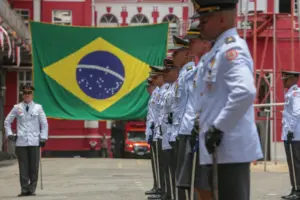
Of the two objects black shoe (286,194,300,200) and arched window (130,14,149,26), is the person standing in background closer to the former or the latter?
arched window (130,14,149,26)

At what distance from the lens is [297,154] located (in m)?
13.2

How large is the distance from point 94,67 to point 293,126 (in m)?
21.4

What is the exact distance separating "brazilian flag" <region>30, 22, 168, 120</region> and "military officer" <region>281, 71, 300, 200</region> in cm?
1963

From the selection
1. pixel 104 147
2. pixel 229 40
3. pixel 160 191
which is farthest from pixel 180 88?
pixel 104 147

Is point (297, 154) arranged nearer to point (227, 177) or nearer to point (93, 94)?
point (227, 177)

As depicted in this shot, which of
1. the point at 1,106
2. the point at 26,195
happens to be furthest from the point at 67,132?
the point at 26,195

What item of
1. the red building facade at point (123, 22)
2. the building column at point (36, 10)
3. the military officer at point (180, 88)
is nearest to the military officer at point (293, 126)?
the military officer at point (180, 88)

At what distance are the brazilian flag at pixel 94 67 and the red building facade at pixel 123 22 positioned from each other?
11.0 ft

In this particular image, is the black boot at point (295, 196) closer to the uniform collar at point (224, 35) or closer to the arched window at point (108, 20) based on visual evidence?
the uniform collar at point (224, 35)

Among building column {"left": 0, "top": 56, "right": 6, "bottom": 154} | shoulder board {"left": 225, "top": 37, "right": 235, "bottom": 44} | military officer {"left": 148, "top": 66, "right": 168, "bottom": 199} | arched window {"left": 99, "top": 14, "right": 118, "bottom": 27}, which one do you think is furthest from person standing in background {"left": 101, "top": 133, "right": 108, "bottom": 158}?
shoulder board {"left": 225, "top": 37, "right": 235, "bottom": 44}

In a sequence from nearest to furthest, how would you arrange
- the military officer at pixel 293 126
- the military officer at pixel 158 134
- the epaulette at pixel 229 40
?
the epaulette at pixel 229 40 → the military officer at pixel 158 134 → the military officer at pixel 293 126

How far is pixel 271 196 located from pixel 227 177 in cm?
811

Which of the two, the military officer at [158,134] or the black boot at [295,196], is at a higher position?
the military officer at [158,134]

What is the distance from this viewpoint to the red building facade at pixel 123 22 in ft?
116
